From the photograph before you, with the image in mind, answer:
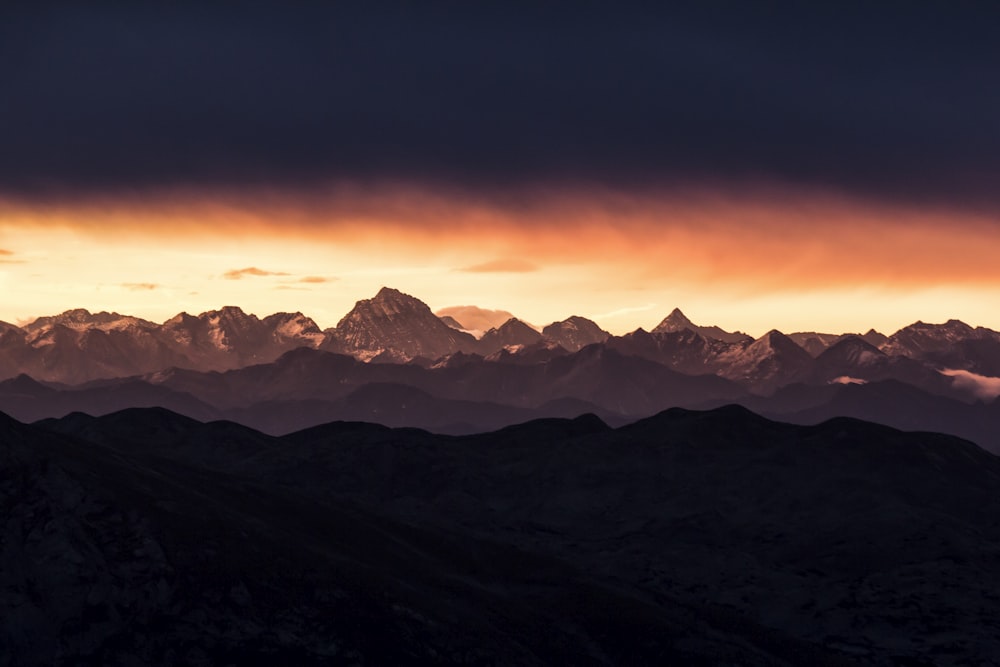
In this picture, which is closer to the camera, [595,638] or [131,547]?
[131,547]

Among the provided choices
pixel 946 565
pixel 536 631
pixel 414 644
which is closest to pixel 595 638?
pixel 536 631

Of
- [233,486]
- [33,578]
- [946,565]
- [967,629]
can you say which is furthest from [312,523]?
[946,565]

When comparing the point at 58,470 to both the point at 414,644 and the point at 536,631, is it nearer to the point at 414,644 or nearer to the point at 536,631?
the point at 414,644

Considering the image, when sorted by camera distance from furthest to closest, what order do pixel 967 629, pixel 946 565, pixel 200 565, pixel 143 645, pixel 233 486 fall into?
1. pixel 946 565
2. pixel 233 486
3. pixel 967 629
4. pixel 200 565
5. pixel 143 645

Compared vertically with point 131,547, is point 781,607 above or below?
below

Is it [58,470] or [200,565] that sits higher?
[58,470]

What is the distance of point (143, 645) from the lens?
119 metres

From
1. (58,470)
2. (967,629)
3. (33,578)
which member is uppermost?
(58,470)

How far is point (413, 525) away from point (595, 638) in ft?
167

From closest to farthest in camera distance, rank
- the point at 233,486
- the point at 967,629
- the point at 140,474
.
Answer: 1. the point at 140,474
2. the point at 967,629
3. the point at 233,486

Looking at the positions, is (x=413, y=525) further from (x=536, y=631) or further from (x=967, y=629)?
(x=967, y=629)

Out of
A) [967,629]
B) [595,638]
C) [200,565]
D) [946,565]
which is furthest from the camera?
[946,565]

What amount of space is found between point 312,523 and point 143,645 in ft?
158

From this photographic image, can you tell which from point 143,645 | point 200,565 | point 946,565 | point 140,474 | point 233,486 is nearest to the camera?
point 143,645
